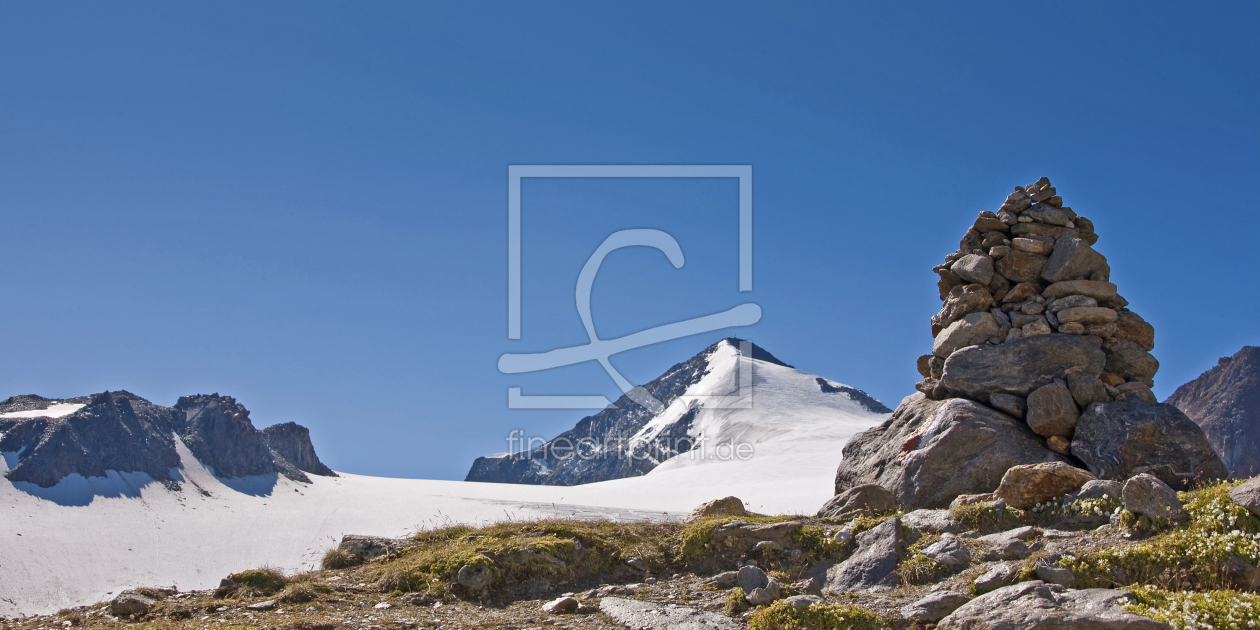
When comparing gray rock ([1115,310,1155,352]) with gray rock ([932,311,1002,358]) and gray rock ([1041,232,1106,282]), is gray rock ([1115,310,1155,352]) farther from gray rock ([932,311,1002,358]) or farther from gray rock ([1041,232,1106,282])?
gray rock ([932,311,1002,358])

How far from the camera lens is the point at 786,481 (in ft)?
316

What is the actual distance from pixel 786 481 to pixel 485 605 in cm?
8832

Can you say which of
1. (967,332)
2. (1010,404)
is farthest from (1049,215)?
(1010,404)

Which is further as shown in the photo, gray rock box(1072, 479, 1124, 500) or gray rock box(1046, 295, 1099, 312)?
gray rock box(1046, 295, 1099, 312)

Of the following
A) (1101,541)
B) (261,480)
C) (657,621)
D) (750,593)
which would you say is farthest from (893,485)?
(261,480)

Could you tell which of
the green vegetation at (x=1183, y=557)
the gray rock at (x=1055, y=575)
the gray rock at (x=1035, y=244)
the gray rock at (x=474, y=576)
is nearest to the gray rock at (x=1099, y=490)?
the green vegetation at (x=1183, y=557)

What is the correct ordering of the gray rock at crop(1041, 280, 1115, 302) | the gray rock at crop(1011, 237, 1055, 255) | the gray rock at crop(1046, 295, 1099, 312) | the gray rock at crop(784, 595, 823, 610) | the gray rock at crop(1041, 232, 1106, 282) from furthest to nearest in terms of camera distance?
1. the gray rock at crop(1011, 237, 1055, 255)
2. the gray rock at crop(1041, 232, 1106, 282)
3. the gray rock at crop(1041, 280, 1115, 302)
4. the gray rock at crop(1046, 295, 1099, 312)
5. the gray rock at crop(784, 595, 823, 610)

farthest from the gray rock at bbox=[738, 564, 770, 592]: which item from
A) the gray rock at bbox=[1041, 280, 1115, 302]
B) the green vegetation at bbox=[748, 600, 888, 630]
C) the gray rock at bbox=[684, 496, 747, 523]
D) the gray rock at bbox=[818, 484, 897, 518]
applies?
the gray rock at bbox=[1041, 280, 1115, 302]

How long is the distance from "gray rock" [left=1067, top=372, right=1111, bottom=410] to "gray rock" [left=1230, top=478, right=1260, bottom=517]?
17.0ft

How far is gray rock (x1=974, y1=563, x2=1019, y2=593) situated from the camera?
1000 cm

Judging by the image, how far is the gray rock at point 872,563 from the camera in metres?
11.4

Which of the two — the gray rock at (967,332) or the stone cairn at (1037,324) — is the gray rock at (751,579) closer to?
the stone cairn at (1037,324)

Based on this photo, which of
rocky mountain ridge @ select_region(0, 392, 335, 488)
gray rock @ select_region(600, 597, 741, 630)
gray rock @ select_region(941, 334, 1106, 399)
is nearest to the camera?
gray rock @ select_region(600, 597, 741, 630)

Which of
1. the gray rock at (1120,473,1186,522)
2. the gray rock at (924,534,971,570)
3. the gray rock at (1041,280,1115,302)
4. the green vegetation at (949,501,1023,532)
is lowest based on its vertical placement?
the gray rock at (924,534,971,570)
